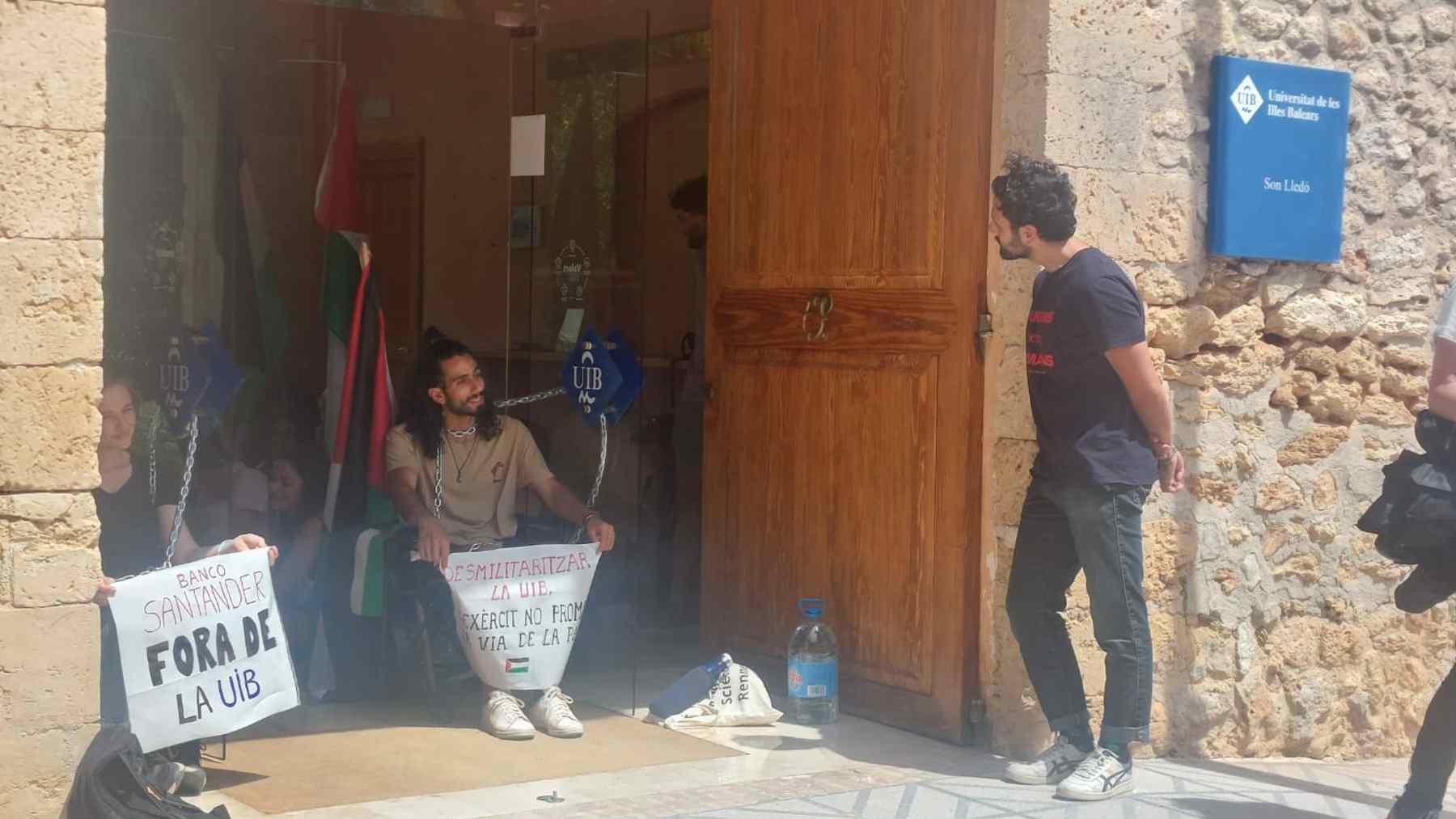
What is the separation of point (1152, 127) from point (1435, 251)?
1456 mm

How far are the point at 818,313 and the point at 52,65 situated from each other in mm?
2889

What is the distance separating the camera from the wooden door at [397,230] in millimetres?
9258

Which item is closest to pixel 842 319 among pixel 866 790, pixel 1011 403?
pixel 1011 403

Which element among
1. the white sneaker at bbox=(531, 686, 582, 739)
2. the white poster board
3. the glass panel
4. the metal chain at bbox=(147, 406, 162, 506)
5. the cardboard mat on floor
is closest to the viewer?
the cardboard mat on floor

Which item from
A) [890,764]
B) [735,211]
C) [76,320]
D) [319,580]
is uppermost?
[735,211]

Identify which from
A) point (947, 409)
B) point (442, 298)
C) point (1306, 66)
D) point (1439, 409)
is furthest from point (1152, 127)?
point (442, 298)

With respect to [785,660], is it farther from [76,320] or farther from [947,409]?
[76,320]

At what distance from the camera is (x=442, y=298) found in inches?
361

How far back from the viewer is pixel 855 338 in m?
6.06

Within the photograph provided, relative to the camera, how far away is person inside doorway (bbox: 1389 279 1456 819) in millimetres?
4488

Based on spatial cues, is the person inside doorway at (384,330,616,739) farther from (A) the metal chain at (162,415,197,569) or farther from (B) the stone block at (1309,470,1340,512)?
(B) the stone block at (1309,470,1340,512)

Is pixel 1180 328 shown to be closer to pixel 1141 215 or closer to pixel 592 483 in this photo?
pixel 1141 215

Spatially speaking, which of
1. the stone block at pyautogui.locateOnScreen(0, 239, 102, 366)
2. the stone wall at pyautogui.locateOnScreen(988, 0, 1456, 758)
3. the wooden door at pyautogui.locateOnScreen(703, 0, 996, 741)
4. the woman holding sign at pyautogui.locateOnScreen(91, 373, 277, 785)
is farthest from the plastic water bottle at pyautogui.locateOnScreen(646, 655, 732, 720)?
the stone block at pyautogui.locateOnScreen(0, 239, 102, 366)

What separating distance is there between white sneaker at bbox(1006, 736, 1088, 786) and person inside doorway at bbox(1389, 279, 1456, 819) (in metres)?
0.90
